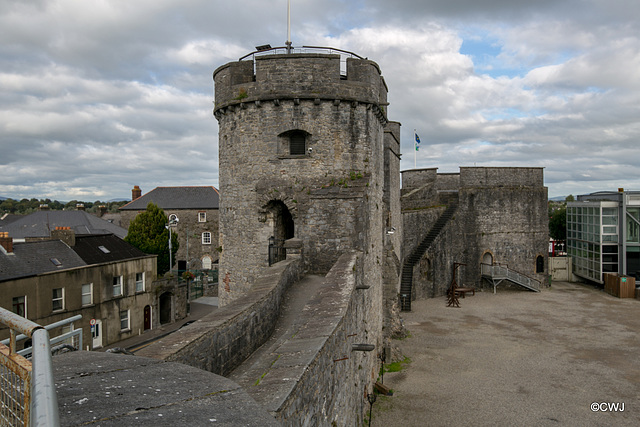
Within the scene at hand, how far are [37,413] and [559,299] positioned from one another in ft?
97.5

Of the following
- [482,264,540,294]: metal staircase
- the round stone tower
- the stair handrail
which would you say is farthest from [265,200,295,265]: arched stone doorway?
the stair handrail

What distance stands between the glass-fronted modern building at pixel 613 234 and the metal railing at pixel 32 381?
3350cm

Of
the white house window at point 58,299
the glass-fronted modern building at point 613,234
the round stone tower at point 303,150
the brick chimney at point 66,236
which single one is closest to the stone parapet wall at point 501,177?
the glass-fronted modern building at point 613,234

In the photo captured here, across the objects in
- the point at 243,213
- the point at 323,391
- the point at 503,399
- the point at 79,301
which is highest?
the point at 243,213

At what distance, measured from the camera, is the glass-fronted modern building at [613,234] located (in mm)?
28703

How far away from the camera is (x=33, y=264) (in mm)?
18484

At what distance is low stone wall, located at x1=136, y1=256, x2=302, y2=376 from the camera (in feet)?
16.7

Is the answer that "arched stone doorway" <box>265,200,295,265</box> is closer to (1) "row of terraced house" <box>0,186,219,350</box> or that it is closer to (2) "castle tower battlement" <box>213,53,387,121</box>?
(2) "castle tower battlement" <box>213,53,387,121</box>

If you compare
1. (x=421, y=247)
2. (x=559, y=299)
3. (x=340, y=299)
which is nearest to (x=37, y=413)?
(x=340, y=299)

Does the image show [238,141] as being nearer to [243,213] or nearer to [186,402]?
[243,213]

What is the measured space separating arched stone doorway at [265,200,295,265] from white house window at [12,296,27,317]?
38.4 ft

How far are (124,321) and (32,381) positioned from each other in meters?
23.4

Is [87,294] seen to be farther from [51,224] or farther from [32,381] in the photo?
[32,381]

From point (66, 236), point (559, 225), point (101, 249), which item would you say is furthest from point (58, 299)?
point (559, 225)
